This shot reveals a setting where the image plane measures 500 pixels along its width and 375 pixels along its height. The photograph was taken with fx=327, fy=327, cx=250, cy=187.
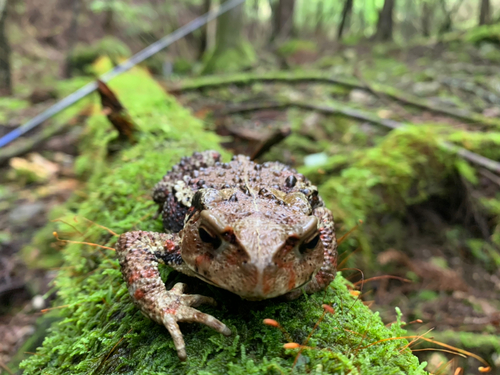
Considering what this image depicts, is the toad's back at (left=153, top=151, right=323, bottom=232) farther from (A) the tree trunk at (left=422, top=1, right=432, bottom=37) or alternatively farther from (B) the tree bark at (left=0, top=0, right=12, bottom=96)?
(A) the tree trunk at (left=422, top=1, right=432, bottom=37)

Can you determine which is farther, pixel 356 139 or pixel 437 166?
pixel 356 139

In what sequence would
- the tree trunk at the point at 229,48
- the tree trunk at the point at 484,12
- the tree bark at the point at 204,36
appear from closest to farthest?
1. the tree trunk at the point at 229,48
2. the tree trunk at the point at 484,12
3. the tree bark at the point at 204,36

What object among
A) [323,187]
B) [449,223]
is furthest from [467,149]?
[323,187]

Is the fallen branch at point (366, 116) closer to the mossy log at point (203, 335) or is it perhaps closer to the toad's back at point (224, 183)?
the toad's back at point (224, 183)

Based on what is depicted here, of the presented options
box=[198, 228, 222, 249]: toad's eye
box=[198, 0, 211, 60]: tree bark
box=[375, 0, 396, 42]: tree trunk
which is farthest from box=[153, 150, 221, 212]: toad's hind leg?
box=[198, 0, 211, 60]: tree bark

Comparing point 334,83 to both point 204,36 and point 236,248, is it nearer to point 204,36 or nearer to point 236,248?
point 236,248

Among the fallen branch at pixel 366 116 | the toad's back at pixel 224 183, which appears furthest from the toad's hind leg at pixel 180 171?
the fallen branch at pixel 366 116

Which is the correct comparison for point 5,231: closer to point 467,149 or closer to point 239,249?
point 239,249
